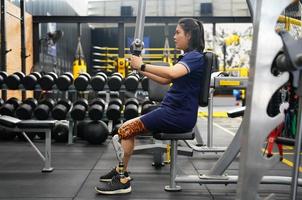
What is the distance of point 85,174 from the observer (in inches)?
123

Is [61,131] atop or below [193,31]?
below

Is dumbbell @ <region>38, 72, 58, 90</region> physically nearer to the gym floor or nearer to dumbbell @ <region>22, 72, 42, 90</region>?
dumbbell @ <region>22, 72, 42, 90</region>

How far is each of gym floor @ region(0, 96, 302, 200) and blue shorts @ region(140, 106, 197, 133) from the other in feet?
1.35

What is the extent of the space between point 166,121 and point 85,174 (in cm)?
103

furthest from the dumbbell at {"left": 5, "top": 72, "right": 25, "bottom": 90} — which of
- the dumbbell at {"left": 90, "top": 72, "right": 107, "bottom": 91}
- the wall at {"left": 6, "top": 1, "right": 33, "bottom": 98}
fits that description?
the wall at {"left": 6, "top": 1, "right": 33, "bottom": 98}

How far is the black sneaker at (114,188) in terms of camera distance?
248 centimetres

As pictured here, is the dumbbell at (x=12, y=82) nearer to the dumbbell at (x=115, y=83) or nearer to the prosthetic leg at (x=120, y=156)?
the dumbbell at (x=115, y=83)

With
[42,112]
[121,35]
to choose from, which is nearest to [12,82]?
[42,112]

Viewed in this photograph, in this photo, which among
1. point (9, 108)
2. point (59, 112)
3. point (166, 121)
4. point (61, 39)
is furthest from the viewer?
point (61, 39)

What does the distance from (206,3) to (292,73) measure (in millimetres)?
12502

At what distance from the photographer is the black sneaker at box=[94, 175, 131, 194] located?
8.13 feet

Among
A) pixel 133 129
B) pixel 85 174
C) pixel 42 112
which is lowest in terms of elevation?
pixel 85 174

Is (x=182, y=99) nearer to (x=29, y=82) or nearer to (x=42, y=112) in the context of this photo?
(x=42, y=112)

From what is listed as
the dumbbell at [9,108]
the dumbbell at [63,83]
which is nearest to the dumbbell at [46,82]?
the dumbbell at [63,83]
